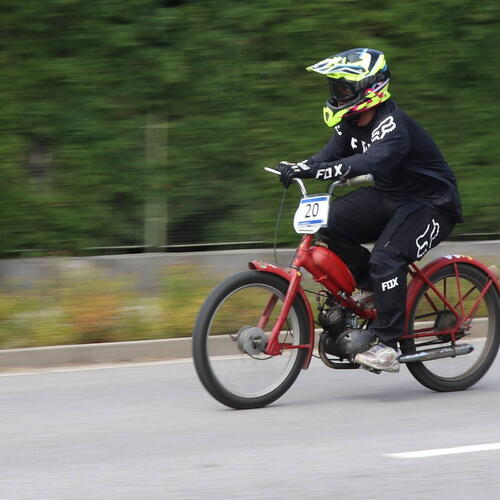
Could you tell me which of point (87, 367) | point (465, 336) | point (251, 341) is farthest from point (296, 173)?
point (87, 367)

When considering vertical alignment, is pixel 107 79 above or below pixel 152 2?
below

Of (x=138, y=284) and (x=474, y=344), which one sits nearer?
(x=474, y=344)

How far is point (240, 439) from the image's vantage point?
5926 mm

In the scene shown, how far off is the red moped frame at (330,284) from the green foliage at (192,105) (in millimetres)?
4305

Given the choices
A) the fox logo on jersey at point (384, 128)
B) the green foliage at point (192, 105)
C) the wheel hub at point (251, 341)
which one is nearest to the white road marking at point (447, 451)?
the wheel hub at point (251, 341)

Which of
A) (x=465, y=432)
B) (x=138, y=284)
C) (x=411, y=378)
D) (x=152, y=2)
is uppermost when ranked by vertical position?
(x=152, y=2)

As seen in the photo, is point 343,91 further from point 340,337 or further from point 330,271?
point 340,337

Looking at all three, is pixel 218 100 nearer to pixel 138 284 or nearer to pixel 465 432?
pixel 138 284

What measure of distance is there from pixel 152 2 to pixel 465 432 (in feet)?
21.2

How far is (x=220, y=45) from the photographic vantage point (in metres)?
11.3

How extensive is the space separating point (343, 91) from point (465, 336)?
1791 mm

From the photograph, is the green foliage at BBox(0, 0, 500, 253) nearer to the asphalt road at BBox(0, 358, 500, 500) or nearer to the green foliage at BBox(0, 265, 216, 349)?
the green foliage at BBox(0, 265, 216, 349)

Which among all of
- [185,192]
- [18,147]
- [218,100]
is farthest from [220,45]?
[18,147]

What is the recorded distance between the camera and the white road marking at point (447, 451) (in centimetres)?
554
